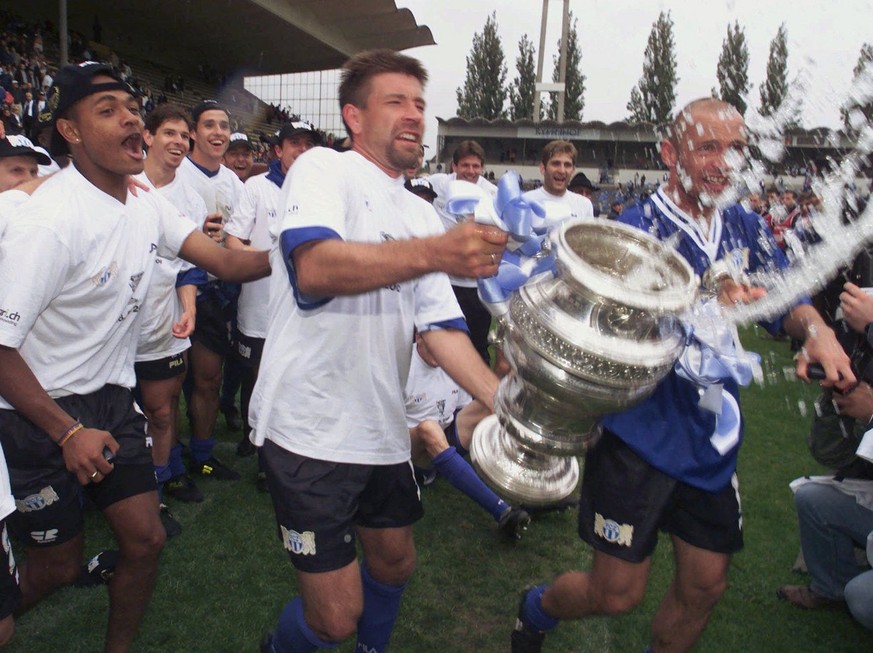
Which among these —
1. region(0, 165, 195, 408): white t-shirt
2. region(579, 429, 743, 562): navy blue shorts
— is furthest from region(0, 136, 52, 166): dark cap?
region(579, 429, 743, 562): navy blue shorts

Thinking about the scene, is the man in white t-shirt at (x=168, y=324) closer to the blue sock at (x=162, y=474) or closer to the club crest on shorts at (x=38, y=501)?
the blue sock at (x=162, y=474)

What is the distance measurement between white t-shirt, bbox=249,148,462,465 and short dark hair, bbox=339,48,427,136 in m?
0.19

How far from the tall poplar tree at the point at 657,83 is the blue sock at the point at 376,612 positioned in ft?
24.7

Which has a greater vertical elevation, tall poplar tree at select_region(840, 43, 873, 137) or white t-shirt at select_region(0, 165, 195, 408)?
tall poplar tree at select_region(840, 43, 873, 137)

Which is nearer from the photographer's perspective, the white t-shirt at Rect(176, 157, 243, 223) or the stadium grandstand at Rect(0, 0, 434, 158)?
the white t-shirt at Rect(176, 157, 243, 223)

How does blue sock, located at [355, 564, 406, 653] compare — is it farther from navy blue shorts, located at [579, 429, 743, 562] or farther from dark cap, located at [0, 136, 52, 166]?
dark cap, located at [0, 136, 52, 166]

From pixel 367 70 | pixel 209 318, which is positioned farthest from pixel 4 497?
pixel 209 318

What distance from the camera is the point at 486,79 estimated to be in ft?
169

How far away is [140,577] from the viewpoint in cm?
261

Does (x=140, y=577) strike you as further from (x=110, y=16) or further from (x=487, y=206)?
(x=110, y=16)

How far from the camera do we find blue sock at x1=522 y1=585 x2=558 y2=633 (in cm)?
291

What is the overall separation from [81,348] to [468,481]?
7.23ft

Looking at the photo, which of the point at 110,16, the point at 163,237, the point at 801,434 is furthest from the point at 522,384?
the point at 110,16

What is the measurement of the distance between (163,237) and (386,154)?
46.8 inches
